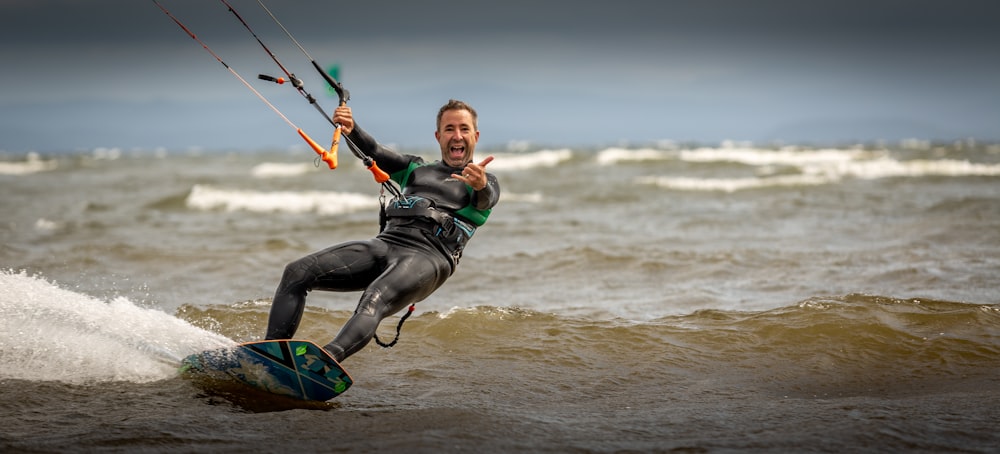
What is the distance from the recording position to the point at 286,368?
217 inches

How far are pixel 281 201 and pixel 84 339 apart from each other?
19.8 m

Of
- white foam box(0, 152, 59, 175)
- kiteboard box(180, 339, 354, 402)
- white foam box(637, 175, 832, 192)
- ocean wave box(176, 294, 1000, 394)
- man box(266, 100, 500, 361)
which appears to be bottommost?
ocean wave box(176, 294, 1000, 394)

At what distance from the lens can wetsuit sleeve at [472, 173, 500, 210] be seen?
625 centimetres

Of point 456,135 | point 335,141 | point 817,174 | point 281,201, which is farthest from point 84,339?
point 817,174

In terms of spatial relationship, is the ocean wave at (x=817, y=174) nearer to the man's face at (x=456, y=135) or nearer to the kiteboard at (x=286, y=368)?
the man's face at (x=456, y=135)

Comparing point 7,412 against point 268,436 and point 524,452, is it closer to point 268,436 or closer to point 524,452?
point 268,436

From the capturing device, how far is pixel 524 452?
15.1ft

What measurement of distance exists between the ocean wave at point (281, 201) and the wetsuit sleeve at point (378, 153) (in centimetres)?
1661

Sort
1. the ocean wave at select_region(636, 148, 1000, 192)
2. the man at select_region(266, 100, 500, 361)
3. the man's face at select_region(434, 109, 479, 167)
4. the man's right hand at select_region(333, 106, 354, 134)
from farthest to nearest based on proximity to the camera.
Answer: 1. the ocean wave at select_region(636, 148, 1000, 192)
2. the man's face at select_region(434, 109, 479, 167)
3. the man's right hand at select_region(333, 106, 354, 134)
4. the man at select_region(266, 100, 500, 361)

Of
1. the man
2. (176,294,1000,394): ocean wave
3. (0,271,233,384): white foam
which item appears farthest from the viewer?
(176,294,1000,394): ocean wave

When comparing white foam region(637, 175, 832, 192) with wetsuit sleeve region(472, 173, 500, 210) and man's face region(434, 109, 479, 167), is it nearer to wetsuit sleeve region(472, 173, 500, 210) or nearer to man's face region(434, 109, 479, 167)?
man's face region(434, 109, 479, 167)

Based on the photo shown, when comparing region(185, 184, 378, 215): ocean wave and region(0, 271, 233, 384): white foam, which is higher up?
region(185, 184, 378, 215): ocean wave

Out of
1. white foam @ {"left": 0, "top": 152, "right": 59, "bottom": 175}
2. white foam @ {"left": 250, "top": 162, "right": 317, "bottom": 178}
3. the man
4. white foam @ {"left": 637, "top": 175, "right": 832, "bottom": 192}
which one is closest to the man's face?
the man

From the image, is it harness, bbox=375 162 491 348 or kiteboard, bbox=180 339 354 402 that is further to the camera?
harness, bbox=375 162 491 348
